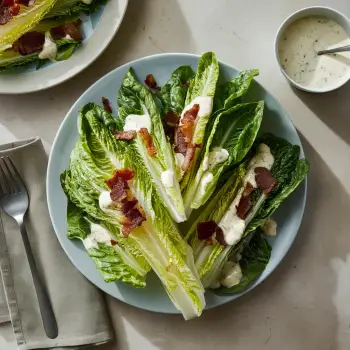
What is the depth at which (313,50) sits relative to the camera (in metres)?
1.79

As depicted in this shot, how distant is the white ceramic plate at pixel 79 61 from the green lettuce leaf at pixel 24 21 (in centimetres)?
11

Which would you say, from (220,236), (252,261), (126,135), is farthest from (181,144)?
(252,261)

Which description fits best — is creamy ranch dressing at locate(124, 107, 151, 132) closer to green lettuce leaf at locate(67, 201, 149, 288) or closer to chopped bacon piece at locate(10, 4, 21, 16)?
green lettuce leaf at locate(67, 201, 149, 288)

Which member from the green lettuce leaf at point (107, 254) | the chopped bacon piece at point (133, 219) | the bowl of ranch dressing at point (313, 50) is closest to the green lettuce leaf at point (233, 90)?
the bowl of ranch dressing at point (313, 50)

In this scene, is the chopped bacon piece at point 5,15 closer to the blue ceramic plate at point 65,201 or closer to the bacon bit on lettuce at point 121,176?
the blue ceramic plate at point 65,201

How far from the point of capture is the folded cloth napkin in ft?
6.05

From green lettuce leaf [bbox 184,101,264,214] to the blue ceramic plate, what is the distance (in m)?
0.10

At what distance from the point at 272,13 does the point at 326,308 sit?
89 centimetres

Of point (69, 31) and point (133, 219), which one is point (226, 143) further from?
point (69, 31)

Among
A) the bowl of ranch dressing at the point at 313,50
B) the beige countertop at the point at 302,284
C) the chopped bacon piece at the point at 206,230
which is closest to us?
the chopped bacon piece at the point at 206,230

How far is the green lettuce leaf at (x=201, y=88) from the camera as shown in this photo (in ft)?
5.42

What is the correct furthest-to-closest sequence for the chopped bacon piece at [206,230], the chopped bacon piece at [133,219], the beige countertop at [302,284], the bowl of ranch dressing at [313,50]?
the beige countertop at [302,284]
the bowl of ranch dressing at [313,50]
the chopped bacon piece at [206,230]
the chopped bacon piece at [133,219]

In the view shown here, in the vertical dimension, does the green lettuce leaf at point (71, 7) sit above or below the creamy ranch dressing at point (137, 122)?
above

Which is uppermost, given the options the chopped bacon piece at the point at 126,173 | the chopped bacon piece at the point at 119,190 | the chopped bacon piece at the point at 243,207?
the chopped bacon piece at the point at 126,173
